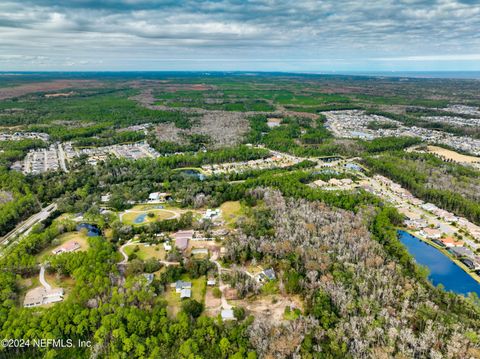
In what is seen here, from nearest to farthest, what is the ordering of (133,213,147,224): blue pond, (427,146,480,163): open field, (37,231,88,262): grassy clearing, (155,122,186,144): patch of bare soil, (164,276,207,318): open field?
(164,276,207,318): open field, (37,231,88,262): grassy clearing, (133,213,147,224): blue pond, (427,146,480,163): open field, (155,122,186,144): patch of bare soil

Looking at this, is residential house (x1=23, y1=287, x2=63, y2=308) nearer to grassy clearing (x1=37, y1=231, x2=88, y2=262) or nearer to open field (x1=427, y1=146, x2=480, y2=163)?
grassy clearing (x1=37, y1=231, x2=88, y2=262)

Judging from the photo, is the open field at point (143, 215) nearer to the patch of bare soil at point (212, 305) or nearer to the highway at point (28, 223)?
the highway at point (28, 223)

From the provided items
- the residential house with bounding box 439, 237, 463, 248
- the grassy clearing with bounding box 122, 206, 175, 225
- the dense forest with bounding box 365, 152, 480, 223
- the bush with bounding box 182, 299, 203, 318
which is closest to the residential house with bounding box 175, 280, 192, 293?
the bush with bounding box 182, 299, 203, 318

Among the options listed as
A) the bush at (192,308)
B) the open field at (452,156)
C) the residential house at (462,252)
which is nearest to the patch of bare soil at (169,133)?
the bush at (192,308)

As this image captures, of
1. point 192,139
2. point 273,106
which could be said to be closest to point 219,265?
point 192,139

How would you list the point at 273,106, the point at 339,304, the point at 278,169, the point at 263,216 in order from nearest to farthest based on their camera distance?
1. the point at 339,304
2. the point at 263,216
3. the point at 278,169
4. the point at 273,106

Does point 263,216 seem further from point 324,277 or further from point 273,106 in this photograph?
point 273,106
